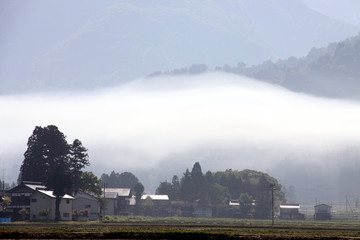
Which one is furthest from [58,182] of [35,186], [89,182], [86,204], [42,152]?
[42,152]

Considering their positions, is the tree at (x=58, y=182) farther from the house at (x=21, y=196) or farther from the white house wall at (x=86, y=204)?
the white house wall at (x=86, y=204)

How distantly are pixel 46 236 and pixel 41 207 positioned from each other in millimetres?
78896

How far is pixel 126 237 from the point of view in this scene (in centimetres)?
8069

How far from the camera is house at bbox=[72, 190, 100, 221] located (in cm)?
17738

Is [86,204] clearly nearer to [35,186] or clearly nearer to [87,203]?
[87,203]

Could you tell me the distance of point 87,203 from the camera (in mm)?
178750

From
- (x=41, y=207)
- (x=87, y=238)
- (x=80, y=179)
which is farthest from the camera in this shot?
(x=80, y=179)

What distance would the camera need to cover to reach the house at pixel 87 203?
17738cm

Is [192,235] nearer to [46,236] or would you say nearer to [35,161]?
[46,236]

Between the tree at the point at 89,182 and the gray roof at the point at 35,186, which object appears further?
Result: the tree at the point at 89,182

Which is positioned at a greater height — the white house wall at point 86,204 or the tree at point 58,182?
the tree at point 58,182

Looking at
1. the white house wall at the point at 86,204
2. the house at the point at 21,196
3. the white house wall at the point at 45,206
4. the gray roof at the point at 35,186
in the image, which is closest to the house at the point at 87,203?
the white house wall at the point at 86,204

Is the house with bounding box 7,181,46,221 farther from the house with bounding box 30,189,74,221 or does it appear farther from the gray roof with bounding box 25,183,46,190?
the house with bounding box 30,189,74,221

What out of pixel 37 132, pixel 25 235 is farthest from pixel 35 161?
pixel 25 235
